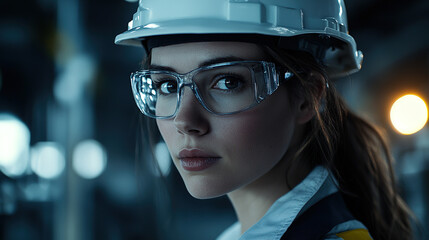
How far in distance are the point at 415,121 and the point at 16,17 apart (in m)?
3.23

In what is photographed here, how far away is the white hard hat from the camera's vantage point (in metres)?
0.94

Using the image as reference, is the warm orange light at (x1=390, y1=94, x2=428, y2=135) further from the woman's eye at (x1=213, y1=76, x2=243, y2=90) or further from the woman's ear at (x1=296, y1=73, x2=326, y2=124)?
the woman's eye at (x1=213, y1=76, x2=243, y2=90)

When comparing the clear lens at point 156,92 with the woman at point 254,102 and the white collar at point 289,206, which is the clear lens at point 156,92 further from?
the white collar at point 289,206

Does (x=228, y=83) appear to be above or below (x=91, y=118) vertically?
above

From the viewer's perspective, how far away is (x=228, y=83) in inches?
37.7

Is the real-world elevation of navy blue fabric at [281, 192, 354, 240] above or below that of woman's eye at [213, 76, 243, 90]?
below

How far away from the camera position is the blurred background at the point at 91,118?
2.88m

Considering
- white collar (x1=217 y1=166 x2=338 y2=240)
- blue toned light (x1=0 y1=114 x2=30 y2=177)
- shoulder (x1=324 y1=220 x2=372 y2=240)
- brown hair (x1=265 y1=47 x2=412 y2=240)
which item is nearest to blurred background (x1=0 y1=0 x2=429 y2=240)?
blue toned light (x1=0 y1=114 x2=30 y2=177)

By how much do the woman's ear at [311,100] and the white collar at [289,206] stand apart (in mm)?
156

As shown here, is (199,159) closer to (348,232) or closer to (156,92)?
(156,92)

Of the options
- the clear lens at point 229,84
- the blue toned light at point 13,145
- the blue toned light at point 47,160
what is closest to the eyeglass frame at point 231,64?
the clear lens at point 229,84

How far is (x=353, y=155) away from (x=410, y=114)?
249cm

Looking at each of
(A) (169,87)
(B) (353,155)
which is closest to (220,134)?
(A) (169,87)

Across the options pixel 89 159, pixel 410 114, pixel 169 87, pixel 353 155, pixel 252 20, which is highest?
pixel 252 20
